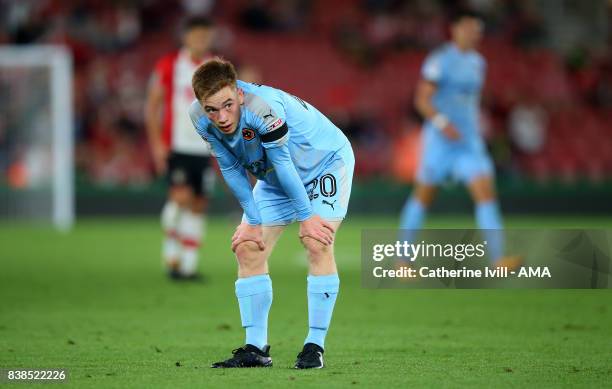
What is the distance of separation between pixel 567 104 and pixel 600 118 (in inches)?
30.2

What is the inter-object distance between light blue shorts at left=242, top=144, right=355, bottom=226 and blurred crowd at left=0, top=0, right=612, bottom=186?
15.0 meters

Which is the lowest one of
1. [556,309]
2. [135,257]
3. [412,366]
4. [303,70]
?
[412,366]

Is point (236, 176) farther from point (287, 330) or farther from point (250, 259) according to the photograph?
→ point (287, 330)

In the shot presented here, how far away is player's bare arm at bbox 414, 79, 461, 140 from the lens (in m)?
11.9

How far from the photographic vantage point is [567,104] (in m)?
25.3

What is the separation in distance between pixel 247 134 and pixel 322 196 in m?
0.73

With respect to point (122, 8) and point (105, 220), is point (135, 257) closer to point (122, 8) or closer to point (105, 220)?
point (105, 220)

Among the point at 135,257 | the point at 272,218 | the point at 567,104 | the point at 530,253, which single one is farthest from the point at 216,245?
the point at 567,104

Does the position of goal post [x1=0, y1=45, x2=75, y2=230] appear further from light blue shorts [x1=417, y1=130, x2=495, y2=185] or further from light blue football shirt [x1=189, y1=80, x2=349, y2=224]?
light blue football shirt [x1=189, y1=80, x2=349, y2=224]

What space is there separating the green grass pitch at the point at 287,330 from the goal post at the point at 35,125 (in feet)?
18.5

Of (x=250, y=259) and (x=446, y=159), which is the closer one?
(x=250, y=259)

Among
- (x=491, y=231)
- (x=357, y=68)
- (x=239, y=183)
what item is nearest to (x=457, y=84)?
(x=491, y=231)

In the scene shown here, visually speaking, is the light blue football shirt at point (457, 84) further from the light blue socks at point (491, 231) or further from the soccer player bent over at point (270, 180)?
the soccer player bent over at point (270, 180)

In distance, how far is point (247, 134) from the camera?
243 inches
